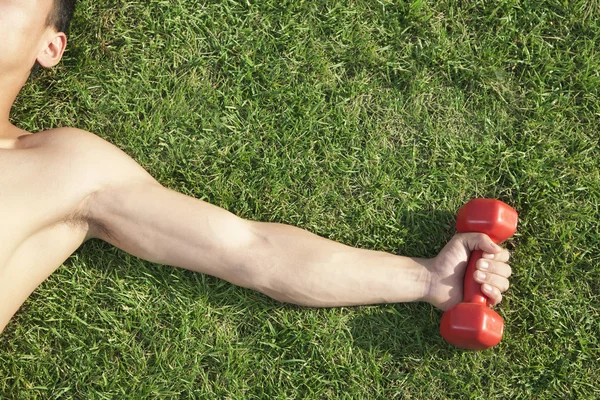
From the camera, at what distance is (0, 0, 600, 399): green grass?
3.41m

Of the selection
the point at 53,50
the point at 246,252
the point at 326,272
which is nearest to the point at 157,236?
the point at 246,252

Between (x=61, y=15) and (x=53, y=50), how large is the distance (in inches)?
7.7

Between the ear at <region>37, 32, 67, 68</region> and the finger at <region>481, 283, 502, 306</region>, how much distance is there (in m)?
2.61

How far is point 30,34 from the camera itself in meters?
3.16

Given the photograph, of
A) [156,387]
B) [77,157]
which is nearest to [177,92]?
[77,157]

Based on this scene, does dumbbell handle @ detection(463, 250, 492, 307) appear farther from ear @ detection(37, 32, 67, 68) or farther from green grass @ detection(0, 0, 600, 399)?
ear @ detection(37, 32, 67, 68)

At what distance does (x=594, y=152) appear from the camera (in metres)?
3.47

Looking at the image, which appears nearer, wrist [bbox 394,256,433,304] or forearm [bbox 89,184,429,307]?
forearm [bbox 89,184,429,307]

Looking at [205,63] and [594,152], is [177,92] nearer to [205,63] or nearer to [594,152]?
[205,63]

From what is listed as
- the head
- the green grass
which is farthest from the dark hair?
the green grass

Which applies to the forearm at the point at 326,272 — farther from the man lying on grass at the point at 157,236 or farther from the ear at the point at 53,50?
the ear at the point at 53,50

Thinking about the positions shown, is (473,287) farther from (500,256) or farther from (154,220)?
(154,220)

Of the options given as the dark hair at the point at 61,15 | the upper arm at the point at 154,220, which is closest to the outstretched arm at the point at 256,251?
the upper arm at the point at 154,220

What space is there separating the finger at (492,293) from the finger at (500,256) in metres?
0.15
